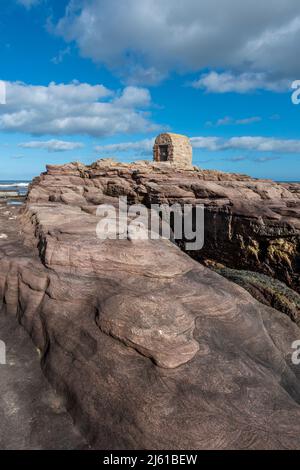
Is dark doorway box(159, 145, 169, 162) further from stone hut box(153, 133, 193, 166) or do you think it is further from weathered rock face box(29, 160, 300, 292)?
weathered rock face box(29, 160, 300, 292)

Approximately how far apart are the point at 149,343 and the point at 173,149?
124 feet

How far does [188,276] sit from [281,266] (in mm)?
9523

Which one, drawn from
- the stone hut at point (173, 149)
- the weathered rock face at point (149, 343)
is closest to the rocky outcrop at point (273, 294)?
the weathered rock face at point (149, 343)

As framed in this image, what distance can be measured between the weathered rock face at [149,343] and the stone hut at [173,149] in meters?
32.9

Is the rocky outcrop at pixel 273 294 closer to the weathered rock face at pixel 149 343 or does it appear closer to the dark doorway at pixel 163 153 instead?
the weathered rock face at pixel 149 343

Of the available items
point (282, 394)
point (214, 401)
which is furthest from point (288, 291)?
point (214, 401)

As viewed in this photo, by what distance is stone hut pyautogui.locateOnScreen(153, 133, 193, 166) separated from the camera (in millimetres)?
41344

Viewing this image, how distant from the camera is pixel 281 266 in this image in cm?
1623

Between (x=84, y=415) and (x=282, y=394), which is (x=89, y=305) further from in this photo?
(x=282, y=394)

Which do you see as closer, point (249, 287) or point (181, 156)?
point (249, 287)

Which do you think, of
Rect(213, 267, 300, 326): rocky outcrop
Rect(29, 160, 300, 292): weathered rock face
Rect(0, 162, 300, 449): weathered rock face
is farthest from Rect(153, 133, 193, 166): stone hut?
Rect(0, 162, 300, 449): weathered rock face

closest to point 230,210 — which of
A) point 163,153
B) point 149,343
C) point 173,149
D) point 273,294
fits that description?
point 273,294

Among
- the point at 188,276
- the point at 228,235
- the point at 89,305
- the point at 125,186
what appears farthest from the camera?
the point at 125,186

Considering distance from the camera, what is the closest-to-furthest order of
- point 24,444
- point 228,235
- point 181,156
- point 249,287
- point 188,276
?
point 24,444 → point 188,276 → point 249,287 → point 228,235 → point 181,156
